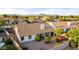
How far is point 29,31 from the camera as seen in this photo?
8.30 ft

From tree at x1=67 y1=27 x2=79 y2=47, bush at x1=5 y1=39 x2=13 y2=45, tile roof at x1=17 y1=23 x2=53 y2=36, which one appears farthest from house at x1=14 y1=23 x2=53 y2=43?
tree at x1=67 y1=27 x2=79 y2=47

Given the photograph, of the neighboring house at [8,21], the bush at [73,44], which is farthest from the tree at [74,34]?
the neighboring house at [8,21]

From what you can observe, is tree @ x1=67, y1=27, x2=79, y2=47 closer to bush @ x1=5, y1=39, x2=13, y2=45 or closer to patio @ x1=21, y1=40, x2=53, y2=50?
patio @ x1=21, y1=40, x2=53, y2=50

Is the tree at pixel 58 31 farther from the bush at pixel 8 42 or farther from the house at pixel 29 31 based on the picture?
the bush at pixel 8 42

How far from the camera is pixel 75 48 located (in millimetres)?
2500

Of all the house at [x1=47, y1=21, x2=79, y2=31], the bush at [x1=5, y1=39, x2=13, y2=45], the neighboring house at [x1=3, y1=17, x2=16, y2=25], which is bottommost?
the bush at [x1=5, y1=39, x2=13, y2=45]

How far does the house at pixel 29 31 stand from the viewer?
2514mm

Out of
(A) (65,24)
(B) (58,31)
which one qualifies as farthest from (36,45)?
(A) (65,24)

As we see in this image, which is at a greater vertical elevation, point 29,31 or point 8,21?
point 8,21

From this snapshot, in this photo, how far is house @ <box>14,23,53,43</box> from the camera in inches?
99.0

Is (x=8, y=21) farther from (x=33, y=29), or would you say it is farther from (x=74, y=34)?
(x=74, y=34)
